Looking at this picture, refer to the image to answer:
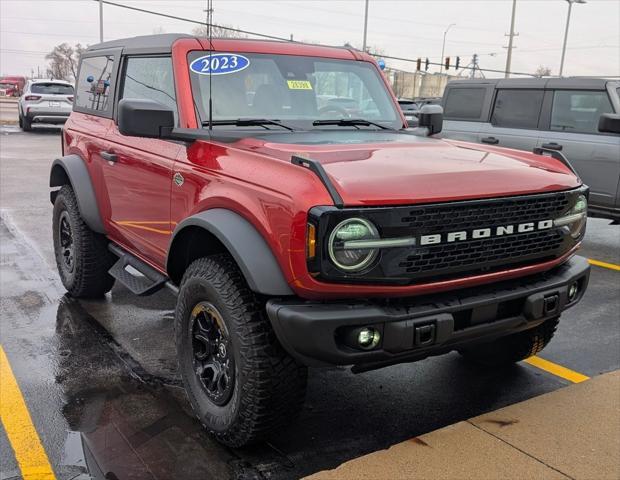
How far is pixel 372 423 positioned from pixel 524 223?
1329 millimetres

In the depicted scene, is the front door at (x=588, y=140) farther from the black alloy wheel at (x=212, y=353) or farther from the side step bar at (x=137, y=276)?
the black alloy wheel at (x=212, y=353)

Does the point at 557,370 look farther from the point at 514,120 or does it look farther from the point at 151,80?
the point at 514,120

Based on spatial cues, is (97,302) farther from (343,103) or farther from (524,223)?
(524,223)

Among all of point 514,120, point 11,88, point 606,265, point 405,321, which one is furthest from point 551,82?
point 11,88

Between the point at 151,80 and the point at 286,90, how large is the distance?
0.93 metres

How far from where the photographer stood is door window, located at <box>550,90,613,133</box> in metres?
7.40

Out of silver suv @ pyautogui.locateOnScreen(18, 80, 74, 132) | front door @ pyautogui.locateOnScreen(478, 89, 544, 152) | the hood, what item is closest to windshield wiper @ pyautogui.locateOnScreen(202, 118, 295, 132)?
the hood

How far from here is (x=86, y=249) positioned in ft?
16.0

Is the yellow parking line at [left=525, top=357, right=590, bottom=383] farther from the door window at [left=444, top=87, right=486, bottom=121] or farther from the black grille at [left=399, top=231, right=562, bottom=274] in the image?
the door window at [left=444, top=87, right=486, bottom=121]

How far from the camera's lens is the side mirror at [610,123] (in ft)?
21.6

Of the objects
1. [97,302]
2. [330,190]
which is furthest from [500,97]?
[330,190]

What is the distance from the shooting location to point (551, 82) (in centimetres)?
788

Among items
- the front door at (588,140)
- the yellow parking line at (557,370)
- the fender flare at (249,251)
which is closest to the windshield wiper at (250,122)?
the fender flare at (249,251)

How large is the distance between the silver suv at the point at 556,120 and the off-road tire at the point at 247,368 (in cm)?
534
